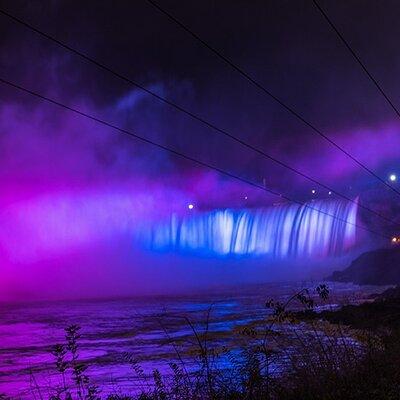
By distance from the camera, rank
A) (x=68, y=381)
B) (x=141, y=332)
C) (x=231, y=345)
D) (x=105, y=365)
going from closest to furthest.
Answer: (x=68, y=381), (x=105, y=365), (x=231, y=345), (x=141, y=332)

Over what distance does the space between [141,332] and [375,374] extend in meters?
34.2

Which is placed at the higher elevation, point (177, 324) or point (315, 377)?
point (315, 377)

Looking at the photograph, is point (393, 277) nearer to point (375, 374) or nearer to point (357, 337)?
point (357, 337)

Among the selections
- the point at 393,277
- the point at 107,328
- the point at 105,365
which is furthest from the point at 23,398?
the point at 393,277

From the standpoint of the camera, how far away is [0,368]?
2539 centimetres

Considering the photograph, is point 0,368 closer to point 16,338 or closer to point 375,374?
point 16,338

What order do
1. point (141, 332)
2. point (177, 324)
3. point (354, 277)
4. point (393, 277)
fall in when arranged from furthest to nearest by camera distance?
point (354, 277) → point (393, 277) → point (177, 324) → point (141, 332)

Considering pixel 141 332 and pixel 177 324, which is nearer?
pixel 141 332

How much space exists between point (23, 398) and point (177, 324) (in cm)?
2968

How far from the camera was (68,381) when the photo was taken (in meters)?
19.4

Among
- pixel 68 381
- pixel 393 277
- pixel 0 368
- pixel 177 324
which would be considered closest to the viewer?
pixel 68 381

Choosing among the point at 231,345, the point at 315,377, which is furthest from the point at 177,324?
the point at 315,377

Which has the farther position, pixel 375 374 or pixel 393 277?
pixel 393 277

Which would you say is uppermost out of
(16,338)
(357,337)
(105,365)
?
(357,337)
